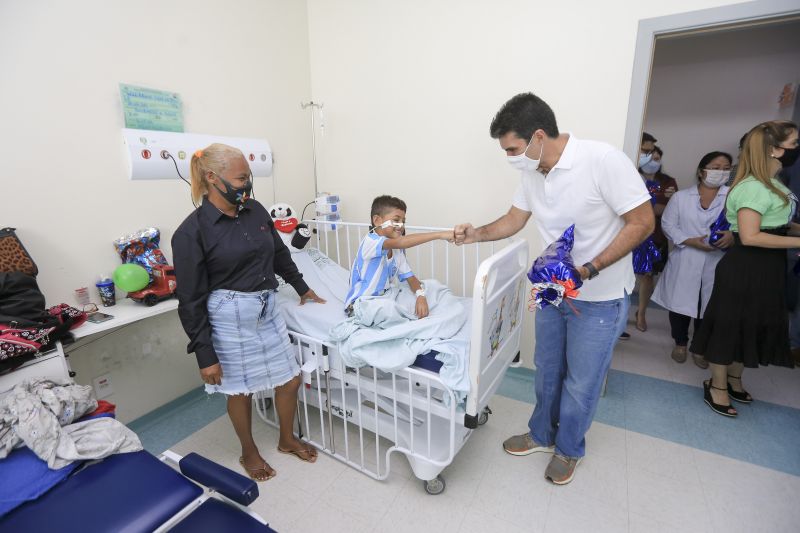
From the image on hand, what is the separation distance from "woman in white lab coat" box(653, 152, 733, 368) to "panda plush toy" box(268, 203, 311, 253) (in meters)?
2.69

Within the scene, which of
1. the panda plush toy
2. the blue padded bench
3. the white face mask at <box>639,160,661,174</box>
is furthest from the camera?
the white face mask at <box>639,160,661,174</box>

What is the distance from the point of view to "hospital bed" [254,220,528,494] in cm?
157

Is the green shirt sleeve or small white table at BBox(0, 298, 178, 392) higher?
the green shirt sleeve

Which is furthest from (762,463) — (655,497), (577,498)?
(577,498)

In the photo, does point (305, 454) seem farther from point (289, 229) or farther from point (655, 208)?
point (655, 208)

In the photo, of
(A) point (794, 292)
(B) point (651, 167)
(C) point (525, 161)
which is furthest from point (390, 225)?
(A) point (794, 292)

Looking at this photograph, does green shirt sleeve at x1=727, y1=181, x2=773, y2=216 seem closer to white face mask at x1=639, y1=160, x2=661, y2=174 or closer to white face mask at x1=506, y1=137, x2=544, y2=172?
white face mask at x1=506, y1=137, x2=544, y2=172

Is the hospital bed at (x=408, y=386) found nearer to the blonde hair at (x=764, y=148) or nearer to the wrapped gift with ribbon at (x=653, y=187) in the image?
the blonde hair at (x=764, y=148)

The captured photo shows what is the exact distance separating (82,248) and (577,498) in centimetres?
271

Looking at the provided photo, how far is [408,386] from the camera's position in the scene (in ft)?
5.75

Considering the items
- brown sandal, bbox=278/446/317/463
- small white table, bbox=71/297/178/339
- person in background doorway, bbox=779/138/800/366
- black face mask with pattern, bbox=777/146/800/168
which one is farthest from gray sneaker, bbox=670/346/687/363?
small white table, bbox=71/297/178/339

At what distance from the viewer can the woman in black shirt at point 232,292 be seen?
1.61m

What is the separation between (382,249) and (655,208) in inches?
119

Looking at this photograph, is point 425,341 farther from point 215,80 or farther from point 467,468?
point 215,80
